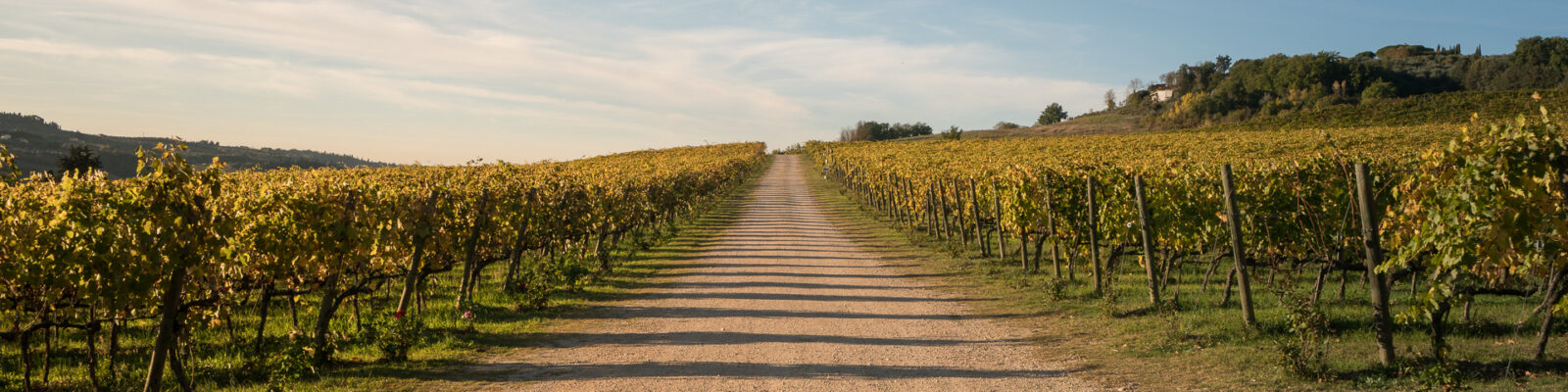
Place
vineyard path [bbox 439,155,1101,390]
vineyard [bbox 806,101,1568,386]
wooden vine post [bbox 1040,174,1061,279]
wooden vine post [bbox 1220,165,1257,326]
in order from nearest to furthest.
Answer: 1. vineyard [bbox 806,101,1568,386]
2. vineyard path [bbox 439,155,1101,390]
3. wooden vine post [bbox 1220,165,1257,326]
4. wooden vine post [bbox 1040,174,1061,279]

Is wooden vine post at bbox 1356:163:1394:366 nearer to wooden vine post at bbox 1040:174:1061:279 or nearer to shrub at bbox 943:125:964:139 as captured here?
wooden vine post at bbox 1040:174:1061:279

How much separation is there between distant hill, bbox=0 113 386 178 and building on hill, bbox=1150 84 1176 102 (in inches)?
4098

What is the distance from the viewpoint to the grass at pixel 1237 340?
6145 mm

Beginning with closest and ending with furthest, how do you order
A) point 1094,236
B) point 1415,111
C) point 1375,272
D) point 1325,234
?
point 1375,272
point 1325,234
point 1094,236
point 1415,111

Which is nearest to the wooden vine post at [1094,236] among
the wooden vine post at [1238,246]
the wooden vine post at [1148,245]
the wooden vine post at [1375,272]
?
the wooden vine post at [1148,245]

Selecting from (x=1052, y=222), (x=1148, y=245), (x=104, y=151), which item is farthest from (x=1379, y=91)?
(x=104, y=151)

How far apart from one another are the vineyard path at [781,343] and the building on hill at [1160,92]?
122760 millimetres

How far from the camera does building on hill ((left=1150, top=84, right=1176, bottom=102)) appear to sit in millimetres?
125075

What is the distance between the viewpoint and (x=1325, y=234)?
983 centimetres

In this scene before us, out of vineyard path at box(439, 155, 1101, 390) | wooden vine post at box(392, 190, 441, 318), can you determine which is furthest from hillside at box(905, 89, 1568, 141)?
wooden vine post at box(392, 190, 441, 318)

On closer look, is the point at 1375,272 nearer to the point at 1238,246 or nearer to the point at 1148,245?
the point at 1238,246

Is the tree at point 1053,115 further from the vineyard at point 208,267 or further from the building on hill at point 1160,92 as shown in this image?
the vineyard at point 208,267

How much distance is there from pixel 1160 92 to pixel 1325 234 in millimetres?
136493

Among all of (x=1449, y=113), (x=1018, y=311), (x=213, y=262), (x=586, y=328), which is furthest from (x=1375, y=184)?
(x=1449, y=113)
